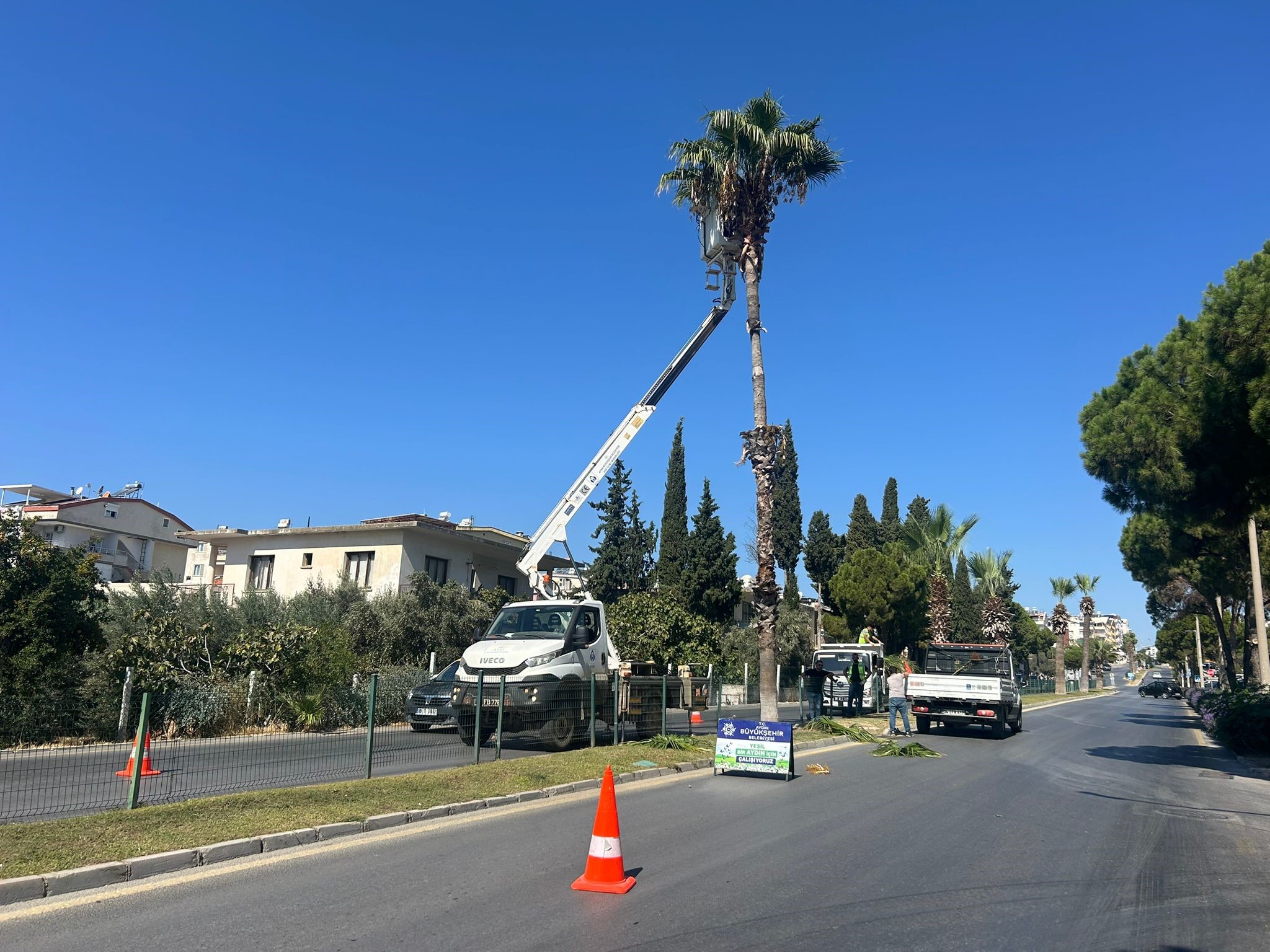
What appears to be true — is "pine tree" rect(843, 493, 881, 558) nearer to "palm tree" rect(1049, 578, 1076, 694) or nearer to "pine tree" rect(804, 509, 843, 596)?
"pine tree" rect(804, 509, 843, 596)

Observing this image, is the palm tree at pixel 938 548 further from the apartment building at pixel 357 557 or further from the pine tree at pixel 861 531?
the apartment building at pixel 357 557

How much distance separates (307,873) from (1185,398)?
58.2ft

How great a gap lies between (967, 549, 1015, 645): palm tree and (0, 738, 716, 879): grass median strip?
5613cm

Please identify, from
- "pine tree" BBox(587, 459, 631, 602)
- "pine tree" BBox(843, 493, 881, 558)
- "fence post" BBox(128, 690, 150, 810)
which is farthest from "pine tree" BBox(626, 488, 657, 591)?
"fence post" BBox(128, 690, 150, 810)

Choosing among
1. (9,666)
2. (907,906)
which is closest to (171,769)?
(9,666)

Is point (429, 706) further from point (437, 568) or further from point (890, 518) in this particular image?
point (890, 518)

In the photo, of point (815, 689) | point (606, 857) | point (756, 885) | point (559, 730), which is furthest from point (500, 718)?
point (815, 689)

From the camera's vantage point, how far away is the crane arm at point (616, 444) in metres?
23.4

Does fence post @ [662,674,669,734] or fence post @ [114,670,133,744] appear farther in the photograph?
fence post @ [662,674,669,734]

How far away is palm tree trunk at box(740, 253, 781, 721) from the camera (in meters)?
19.0

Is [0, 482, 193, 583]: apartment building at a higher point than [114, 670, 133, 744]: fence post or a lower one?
higher

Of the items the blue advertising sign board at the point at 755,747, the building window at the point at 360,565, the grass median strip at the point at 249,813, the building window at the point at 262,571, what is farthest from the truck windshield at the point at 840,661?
the building window at the point at 262,571

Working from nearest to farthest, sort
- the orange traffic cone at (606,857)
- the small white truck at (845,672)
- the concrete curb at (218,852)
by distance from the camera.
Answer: the concrete curb at (218,852)
the orange traffic cone at (606,857)
the small white truck at (845,672)

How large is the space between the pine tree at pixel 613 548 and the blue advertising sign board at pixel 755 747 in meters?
30.2
